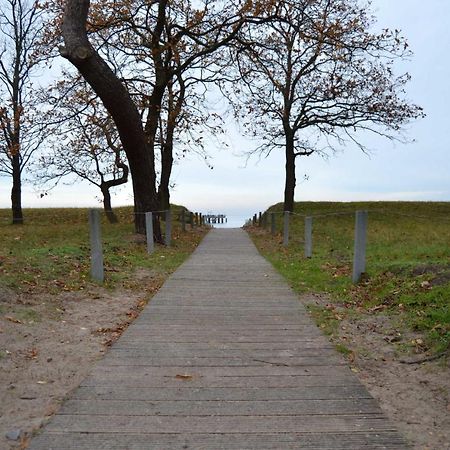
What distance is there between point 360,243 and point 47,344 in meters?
5.12

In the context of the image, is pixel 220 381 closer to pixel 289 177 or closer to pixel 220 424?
pixel 220 424

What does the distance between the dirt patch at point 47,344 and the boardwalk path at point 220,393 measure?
0.59 feet

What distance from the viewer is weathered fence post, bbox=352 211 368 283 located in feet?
26.6

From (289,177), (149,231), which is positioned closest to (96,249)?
(149,231)

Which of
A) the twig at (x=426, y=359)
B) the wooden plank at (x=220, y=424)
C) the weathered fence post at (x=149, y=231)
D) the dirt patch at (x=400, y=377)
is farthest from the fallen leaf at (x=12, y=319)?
the weathered fence post at (x=149, y=231)

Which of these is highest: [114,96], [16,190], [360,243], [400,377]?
[114,96]

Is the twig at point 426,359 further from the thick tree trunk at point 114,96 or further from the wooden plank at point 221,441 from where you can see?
→ the thick tree trunk at point 114,96

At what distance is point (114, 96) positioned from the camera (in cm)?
1188

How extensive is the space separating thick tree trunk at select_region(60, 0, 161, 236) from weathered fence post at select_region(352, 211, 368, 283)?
5.75 metres

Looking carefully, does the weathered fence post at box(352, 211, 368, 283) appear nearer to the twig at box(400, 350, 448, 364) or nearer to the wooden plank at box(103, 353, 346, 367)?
the twig at box(400, 350, 448, 364)

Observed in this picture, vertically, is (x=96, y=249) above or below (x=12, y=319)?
above

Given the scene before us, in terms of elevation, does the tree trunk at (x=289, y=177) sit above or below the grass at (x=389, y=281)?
above

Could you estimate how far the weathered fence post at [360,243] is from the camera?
8102mm

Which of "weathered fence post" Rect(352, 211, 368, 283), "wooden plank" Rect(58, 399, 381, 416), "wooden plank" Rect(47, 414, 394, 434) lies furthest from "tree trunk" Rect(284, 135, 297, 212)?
"wooden plank" Rect(47, 414, 394, 434)
